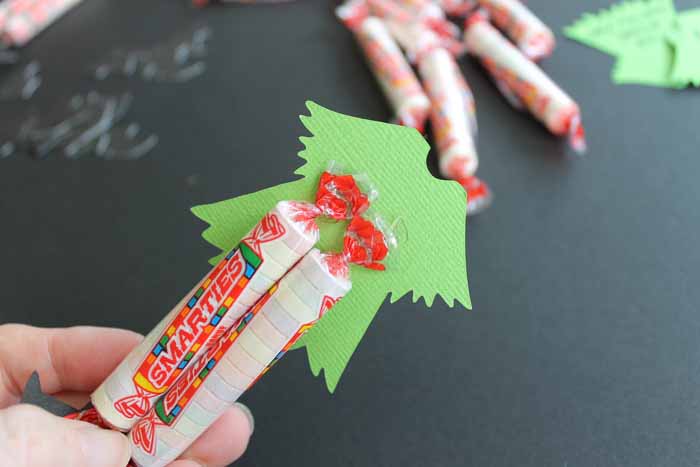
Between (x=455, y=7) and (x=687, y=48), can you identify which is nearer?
(x=687, y=48)

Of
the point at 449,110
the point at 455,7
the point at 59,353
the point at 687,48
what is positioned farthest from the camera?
the point at 455,7

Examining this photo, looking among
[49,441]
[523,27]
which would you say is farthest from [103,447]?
[523,27]

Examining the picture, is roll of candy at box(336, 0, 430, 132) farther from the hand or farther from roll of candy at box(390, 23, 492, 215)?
the hand

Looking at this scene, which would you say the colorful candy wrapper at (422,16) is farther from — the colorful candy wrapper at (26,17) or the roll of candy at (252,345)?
the roll of candy at (252,345)

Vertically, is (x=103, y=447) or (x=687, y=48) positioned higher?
(x=103, y=447)

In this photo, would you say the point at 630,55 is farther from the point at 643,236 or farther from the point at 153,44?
the point at 153,44

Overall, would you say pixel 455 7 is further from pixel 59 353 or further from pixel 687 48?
pixel 59 353

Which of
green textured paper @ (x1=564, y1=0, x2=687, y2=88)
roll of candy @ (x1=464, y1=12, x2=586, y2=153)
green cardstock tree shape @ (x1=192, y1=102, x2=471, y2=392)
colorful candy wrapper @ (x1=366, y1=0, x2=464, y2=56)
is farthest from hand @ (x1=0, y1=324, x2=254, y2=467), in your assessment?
green textured paper @ (x1=564, y1=0, x2=687, y2=88)
